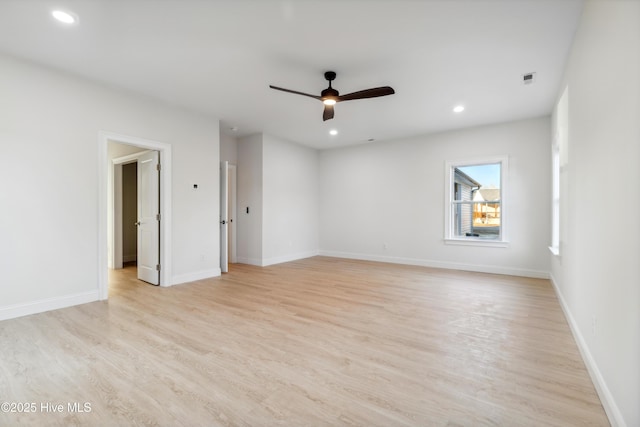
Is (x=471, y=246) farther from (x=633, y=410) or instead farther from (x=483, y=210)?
(x=633, y=410)

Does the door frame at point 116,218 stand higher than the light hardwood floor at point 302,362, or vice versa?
the door frame at point 116,218

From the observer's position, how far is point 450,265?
19.9ft

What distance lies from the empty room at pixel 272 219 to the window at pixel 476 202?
0.04m

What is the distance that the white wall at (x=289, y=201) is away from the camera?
648cm

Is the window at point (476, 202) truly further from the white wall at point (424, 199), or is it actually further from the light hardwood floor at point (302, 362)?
the light hardwood floor at point (302, 362)

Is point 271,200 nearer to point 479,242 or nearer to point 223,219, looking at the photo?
point 223,219

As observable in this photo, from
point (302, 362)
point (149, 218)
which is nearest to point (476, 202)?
point (302, 362)

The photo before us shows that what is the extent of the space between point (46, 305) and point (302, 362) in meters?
3.21

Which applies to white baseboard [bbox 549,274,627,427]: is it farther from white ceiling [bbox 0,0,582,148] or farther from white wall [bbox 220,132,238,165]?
white wall [bbox 220,132,238,165]

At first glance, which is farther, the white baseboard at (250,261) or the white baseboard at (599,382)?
the white baseboard at (250,261)

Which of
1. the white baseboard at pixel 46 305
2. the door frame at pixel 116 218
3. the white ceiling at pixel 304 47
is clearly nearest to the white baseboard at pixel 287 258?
the door frame at pixel 116 218

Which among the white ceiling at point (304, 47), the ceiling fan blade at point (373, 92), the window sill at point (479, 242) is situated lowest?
the window sill at point (479, 242)

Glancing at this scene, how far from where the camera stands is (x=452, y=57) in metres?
3.18

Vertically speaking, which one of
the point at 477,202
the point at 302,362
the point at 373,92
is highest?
the point at 373,92
